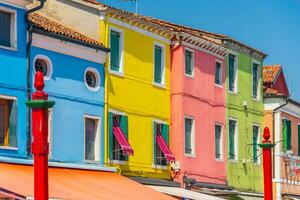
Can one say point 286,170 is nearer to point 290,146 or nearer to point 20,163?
point 290,146

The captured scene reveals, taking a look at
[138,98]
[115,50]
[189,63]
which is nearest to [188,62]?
[189,63]

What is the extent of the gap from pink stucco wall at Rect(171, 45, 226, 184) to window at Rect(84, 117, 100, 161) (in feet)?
16.9

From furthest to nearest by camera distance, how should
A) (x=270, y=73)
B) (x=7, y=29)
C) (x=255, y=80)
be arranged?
(x=270, y=73), (x=255, y=80), (x=7, y=29)

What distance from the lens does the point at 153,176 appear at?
109 feet

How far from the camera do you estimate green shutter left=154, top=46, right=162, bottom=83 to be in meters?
34.1

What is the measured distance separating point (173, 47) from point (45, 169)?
65.7ft

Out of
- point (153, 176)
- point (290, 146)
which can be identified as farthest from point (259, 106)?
point (153, 176)

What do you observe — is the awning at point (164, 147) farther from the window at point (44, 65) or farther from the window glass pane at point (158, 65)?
the window at point (44, 65)

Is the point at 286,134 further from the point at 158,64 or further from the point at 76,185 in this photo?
the point at 76,185

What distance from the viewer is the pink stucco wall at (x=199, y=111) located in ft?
115

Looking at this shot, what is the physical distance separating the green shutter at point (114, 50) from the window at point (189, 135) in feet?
16.2

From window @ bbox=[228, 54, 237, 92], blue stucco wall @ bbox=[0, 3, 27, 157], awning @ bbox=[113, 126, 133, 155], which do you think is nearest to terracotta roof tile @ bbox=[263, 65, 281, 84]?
window @ bbox=[228, 54, 237, 92]

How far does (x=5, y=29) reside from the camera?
2652 centimetres

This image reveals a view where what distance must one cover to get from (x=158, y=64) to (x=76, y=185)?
31.2ft
